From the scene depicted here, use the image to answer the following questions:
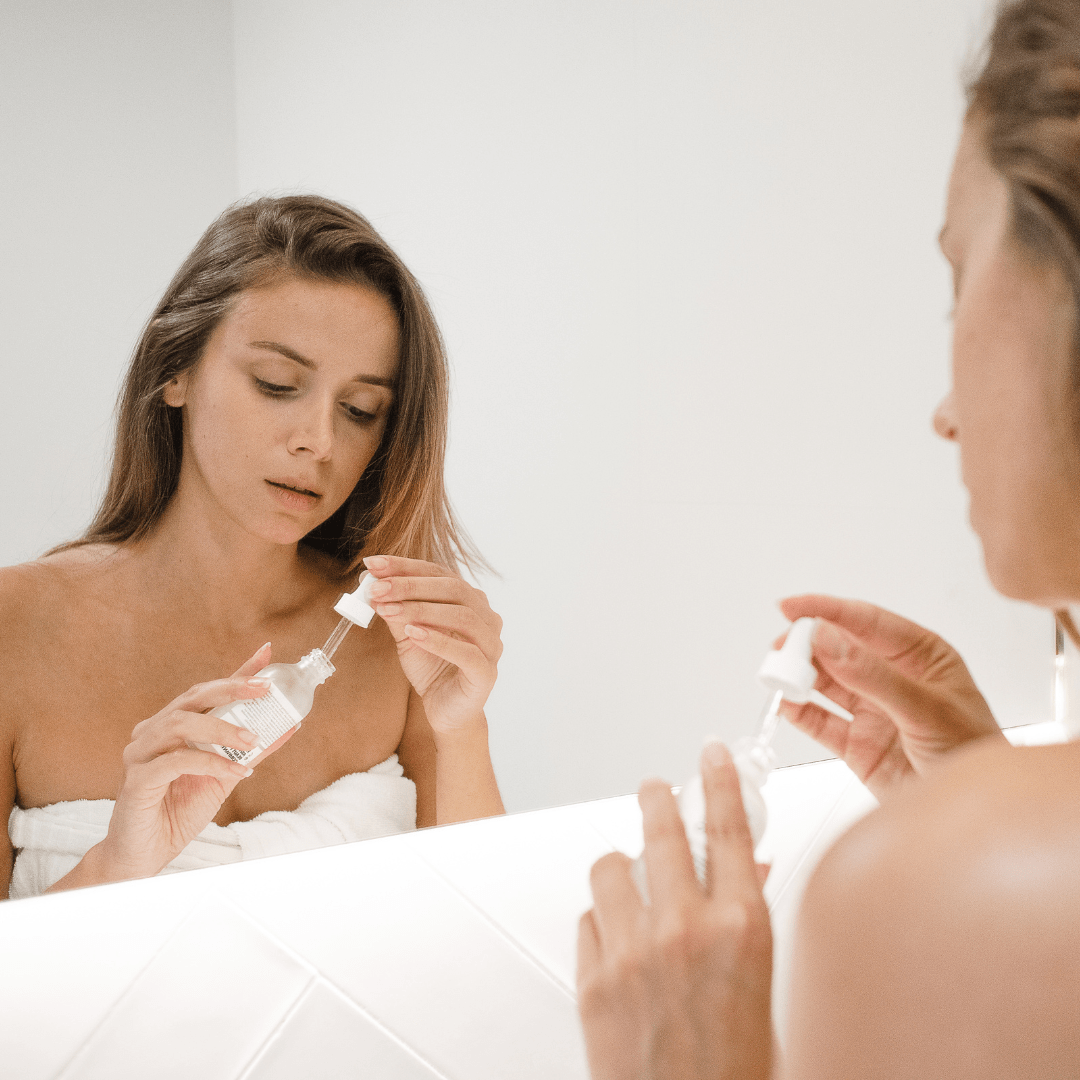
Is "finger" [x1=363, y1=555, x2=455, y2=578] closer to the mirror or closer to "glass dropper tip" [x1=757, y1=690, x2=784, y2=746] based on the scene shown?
the mirror

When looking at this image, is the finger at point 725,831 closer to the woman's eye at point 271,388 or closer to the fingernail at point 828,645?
the fingernail at point 828,645

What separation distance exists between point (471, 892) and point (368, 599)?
0.29m

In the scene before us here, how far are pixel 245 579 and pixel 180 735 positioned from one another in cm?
11

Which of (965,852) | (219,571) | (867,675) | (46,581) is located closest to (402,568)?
(219,571)

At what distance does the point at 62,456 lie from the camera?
1.98 feet

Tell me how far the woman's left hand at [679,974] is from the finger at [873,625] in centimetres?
31

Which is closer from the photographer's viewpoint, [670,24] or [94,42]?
[94,42]

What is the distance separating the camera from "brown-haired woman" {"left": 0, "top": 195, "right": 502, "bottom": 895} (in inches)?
24.0

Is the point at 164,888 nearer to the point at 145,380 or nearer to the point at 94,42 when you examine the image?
the point at 145,380

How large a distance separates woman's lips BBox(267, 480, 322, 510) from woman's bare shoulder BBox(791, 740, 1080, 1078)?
0.43 metres

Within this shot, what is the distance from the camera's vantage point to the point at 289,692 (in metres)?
0.67

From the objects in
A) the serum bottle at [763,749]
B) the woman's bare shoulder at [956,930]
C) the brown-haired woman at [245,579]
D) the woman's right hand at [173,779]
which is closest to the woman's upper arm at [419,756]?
the brown-haired woman at [245,579]

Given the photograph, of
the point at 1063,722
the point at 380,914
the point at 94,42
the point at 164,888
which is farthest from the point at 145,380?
the point at 1063,722

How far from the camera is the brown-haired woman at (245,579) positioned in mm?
609
